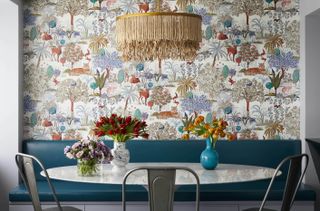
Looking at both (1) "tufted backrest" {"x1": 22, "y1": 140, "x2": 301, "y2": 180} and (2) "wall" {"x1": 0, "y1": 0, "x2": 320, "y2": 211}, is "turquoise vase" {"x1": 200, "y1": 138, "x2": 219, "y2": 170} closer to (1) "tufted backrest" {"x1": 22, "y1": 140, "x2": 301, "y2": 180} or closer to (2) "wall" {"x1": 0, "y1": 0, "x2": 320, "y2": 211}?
(1) "tufted backrest" {"x1": 22, "y1": 140, "x2": 301, "y2": 180}

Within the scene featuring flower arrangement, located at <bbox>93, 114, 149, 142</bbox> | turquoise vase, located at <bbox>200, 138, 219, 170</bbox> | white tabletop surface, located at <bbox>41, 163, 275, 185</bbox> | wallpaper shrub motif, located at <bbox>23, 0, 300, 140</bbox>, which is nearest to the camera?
white tabletop surface, located at <bbox>41, 163, 275, 185</bbox>

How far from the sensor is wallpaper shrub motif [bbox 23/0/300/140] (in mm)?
5527

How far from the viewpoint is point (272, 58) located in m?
5.54

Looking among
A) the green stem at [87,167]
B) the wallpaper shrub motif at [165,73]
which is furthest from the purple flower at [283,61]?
the green stem at [87,167]

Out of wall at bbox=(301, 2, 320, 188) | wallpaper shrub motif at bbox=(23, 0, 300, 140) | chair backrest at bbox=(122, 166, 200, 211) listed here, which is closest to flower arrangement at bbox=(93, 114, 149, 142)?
chair backrest at bbox=(122, 166, 200, 211)

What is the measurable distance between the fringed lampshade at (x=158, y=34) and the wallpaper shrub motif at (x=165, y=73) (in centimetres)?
151

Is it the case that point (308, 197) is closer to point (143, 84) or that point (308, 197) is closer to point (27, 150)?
point (143, 84)

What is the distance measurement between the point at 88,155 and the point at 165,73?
1.85m

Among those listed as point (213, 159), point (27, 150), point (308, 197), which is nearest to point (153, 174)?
point (213, 159)

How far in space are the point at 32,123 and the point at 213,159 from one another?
6.99 feet

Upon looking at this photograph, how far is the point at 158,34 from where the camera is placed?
3.83 m

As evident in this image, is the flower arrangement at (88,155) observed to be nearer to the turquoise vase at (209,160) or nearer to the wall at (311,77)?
the turquoise vase at (209,160)

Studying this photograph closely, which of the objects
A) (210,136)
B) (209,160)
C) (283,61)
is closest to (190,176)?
(209,160)

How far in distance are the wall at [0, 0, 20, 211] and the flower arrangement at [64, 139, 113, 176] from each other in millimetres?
1567
